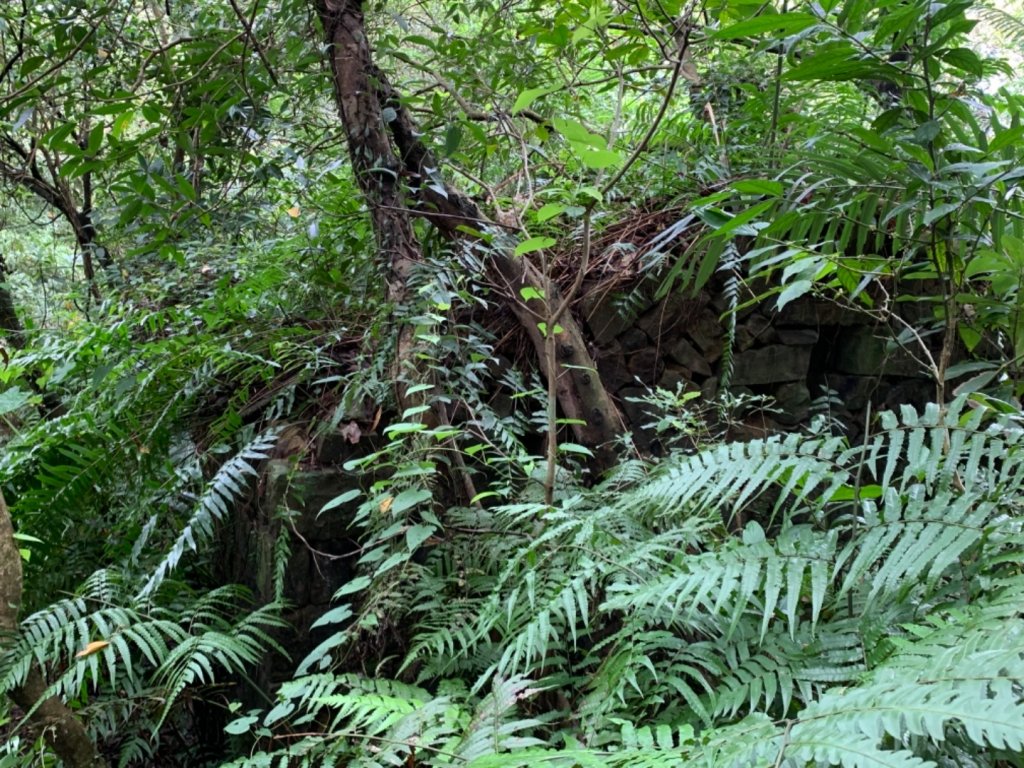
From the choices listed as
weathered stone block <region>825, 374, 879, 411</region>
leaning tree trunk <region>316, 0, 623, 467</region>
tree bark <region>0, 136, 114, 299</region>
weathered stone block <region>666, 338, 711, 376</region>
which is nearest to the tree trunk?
leaning tree trunk <region>316, 0, 623, 467</region>

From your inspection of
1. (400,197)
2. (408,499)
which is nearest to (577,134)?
(408,499)

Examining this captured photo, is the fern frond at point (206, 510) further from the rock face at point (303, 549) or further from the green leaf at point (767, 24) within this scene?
the green leaf at point (767, 24)

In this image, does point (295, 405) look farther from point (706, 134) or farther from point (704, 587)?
point (706, 134)

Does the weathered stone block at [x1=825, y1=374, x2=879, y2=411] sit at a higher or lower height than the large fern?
higher

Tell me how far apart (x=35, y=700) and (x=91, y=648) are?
0.17 metres

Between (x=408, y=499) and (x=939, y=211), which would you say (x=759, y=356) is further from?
(x=408, y=499)

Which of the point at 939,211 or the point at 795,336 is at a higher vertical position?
the point at 939,211

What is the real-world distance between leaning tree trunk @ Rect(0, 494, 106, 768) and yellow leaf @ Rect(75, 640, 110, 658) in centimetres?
10

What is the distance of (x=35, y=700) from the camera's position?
174 centimetres

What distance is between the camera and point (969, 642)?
1.01 meters

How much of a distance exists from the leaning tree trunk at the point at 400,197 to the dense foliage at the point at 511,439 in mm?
15

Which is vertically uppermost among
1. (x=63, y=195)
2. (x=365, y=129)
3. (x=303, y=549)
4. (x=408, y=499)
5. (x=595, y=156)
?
(x=63, y=195)

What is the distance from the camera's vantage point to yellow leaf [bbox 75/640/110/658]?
1.87 m

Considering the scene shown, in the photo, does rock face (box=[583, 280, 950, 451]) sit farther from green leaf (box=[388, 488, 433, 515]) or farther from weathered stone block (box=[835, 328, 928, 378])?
green leaf (box=[388, 488, 433, 515])
